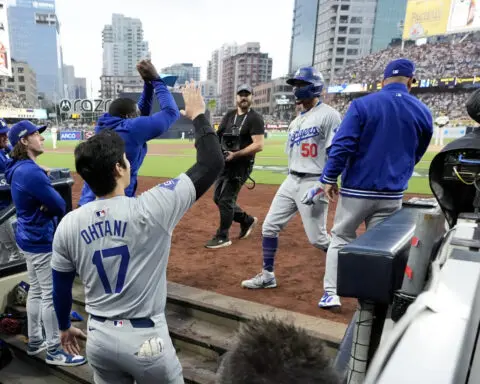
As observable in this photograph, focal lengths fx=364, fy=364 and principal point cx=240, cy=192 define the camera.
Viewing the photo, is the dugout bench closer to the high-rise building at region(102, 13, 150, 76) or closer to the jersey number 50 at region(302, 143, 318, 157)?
the jersey number 50 at region(302, 143, 318, 157)

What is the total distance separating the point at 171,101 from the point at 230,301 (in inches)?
70.0

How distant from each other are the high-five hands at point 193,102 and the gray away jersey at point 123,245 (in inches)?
12.9

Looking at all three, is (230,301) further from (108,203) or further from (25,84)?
(25,84)

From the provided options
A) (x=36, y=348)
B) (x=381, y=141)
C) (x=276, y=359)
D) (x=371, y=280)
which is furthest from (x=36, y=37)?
(x=276, y=359)

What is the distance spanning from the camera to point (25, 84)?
3263 inches

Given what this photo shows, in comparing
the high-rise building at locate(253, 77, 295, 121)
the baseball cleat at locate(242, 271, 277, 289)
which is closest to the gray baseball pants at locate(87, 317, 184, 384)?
the baseball cleat at locate(242, 271, 277, 289)

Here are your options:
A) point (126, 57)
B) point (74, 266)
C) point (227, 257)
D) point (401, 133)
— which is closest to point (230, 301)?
point (227, 257)

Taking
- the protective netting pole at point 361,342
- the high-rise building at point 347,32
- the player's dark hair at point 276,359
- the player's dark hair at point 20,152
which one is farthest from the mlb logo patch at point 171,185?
the high-rise building at point 347,32

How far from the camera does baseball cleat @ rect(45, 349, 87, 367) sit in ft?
9.76

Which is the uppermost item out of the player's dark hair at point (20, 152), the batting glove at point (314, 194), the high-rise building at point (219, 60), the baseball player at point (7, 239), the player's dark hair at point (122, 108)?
the high-rise building at point (219, 60)

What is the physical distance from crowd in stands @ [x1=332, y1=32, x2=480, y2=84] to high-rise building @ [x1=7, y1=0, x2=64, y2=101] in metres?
103

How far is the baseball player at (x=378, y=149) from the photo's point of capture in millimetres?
2662

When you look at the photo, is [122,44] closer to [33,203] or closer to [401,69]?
[33,203]

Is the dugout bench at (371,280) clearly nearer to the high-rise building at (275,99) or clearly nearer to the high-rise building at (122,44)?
the high-rise building at (275,99)
